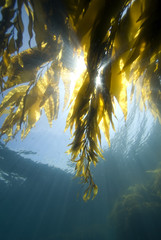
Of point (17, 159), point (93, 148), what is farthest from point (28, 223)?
point (93, 148)

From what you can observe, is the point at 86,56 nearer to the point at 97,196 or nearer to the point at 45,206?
the point at 97,196

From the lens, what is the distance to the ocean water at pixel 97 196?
49.3 feet

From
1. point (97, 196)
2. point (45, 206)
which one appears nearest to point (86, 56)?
point (97, 196)

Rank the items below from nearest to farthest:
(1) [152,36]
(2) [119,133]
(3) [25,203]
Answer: (1) [152,36] → (2) [119,133] → (3) [25,203]

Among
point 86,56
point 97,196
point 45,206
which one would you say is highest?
point 97,196

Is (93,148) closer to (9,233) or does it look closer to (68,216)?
(68,216)

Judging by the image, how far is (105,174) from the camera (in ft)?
68.5

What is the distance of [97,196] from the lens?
2289 centimetres

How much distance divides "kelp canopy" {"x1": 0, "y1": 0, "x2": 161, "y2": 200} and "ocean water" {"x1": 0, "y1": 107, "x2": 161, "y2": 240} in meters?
12.8

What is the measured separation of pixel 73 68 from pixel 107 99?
0.53 metres

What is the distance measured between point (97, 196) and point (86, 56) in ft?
88.1

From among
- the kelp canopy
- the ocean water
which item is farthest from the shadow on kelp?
the kelp canopy

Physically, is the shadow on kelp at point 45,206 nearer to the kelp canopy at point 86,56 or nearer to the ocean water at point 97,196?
the ocean water at point 97,196

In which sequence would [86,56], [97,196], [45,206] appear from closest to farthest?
[86,56], [97,196], [45,206]
